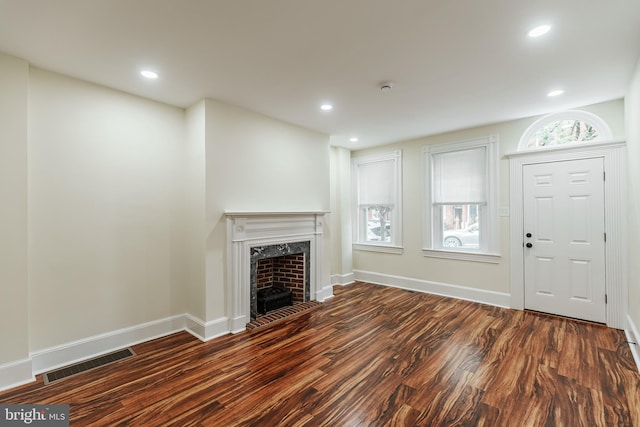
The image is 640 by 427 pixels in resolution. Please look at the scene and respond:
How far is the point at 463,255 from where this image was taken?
4523mm

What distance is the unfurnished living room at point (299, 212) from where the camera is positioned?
6.57 feet

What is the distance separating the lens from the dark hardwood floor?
76.9 inches

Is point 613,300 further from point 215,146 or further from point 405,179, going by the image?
point 215,146

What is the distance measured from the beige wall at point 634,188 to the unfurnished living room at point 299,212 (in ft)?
0.21

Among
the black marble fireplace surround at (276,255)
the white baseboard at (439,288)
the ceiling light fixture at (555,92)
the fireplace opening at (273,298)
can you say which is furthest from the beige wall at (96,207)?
the ceiling light fixture at (555,92)

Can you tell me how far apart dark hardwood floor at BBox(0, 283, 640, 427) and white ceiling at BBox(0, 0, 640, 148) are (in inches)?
Answer: 106

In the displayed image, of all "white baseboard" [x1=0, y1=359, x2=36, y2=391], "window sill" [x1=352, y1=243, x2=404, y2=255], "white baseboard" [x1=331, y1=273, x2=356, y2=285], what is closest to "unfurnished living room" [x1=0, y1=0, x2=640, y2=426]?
"white baseboard" [x1=0, y1=359, x2=36, y2=391]

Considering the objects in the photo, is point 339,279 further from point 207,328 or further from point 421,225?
point 207,328

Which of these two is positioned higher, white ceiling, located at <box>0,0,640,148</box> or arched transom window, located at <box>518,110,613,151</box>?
white ceiling, located at <box>0,0,640,148</box>

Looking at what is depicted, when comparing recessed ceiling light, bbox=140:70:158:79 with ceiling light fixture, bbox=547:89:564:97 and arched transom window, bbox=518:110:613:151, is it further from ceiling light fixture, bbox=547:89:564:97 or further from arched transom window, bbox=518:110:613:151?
arched transom window, bbox=518:110:613:151

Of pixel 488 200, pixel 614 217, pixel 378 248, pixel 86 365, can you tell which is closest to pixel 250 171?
pixel 86 365

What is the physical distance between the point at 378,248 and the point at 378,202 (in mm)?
891

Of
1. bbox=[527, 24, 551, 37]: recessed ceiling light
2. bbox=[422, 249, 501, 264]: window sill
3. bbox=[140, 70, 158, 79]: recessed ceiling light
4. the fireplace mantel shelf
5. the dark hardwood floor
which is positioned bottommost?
the dark hardwood floor

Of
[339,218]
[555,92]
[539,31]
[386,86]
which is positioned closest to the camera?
[539,31]
